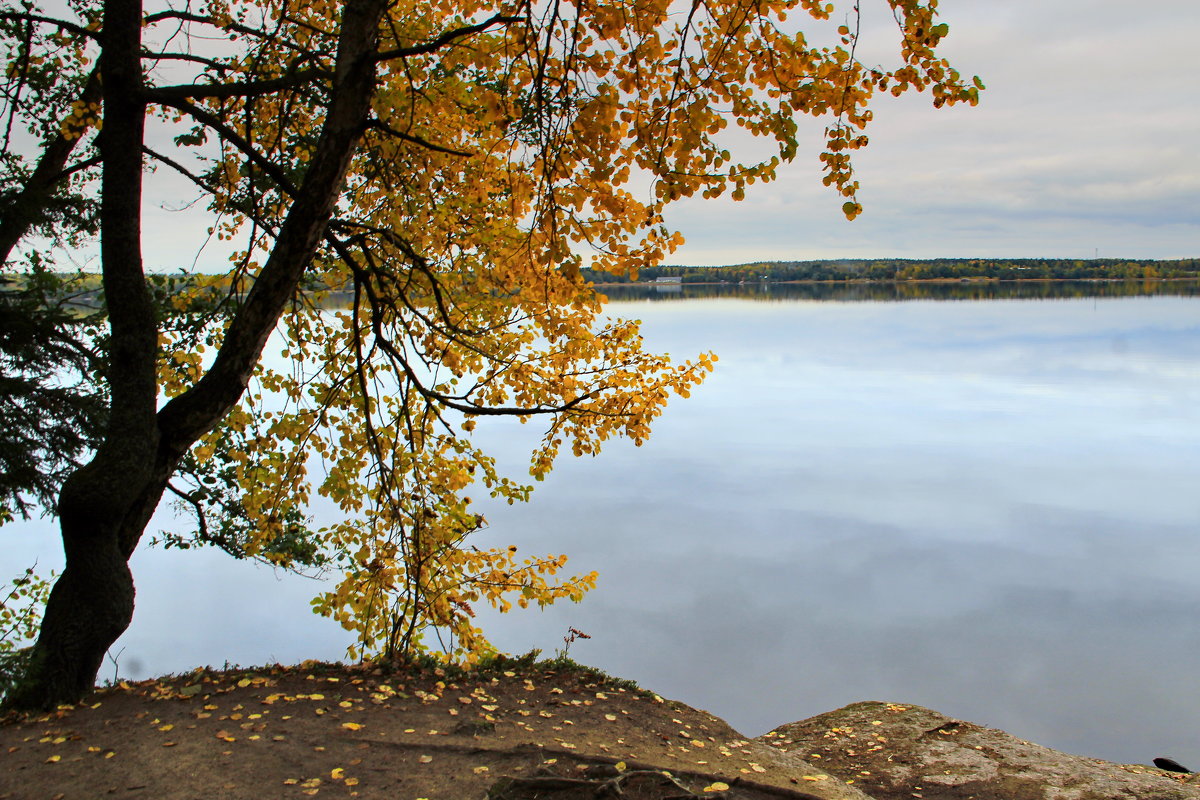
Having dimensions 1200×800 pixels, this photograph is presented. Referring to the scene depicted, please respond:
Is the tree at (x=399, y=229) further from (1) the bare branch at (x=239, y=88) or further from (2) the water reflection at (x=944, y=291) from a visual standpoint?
(2) the water reflection at (x=944, y=291)

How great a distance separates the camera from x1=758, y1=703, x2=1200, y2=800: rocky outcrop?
19.2ft

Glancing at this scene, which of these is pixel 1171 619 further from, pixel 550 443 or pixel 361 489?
pixel 361 489

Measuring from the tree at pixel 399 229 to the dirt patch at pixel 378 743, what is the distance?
46cm

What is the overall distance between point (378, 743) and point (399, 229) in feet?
12.5

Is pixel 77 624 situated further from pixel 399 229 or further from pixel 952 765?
pixel 952 765

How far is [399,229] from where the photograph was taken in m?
6.63

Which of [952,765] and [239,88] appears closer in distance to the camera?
[239,88]

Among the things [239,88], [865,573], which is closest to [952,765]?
[239,88]

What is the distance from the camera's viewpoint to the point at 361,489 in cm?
657

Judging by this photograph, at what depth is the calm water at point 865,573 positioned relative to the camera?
1348 centimetres

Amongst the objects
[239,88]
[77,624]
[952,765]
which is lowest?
[952,765]

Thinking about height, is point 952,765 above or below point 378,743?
below

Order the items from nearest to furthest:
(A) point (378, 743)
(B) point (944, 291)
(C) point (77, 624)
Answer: (A) point (378, 743)
(C) point (77, 624)
(B) point (944, 291)

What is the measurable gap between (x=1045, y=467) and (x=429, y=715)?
1007 inches
